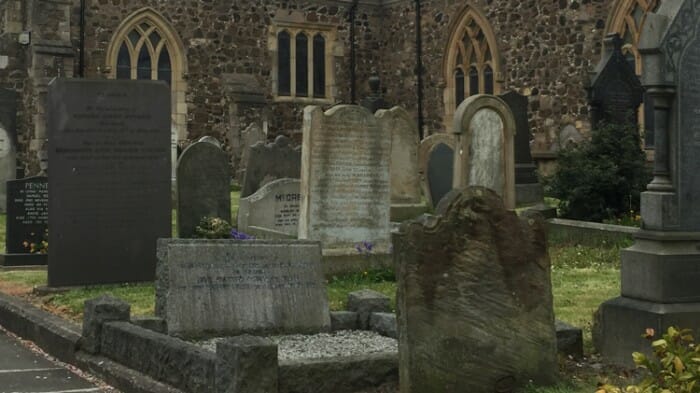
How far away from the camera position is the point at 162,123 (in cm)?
1030

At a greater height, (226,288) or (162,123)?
(162,123)

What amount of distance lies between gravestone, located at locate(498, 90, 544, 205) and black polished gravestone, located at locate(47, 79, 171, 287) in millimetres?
9186

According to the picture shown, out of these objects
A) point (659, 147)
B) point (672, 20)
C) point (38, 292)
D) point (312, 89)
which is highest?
point (312, 89)

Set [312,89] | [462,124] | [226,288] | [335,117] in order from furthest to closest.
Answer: [312,89] → [462,124] → [335,117] → [226,288]

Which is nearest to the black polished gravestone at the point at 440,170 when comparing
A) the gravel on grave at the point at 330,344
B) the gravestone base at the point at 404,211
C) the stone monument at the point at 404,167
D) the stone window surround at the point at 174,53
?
the stone monument at the point at 404,167

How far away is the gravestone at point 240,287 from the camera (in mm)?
7242

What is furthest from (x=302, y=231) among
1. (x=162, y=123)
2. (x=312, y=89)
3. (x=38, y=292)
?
(x=312, y=89)

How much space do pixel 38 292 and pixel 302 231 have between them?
3040 mm

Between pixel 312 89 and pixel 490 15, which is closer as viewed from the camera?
pixel 490 15

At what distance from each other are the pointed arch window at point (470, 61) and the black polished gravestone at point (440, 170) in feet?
25.3

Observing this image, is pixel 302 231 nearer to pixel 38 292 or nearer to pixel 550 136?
pixel 38 292

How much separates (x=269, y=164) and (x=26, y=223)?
15.1 feet

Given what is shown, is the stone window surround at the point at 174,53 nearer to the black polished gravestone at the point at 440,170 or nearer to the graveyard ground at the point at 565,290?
the black polished gravestone at the point at 440,170

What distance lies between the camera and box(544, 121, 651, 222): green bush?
1531cm
